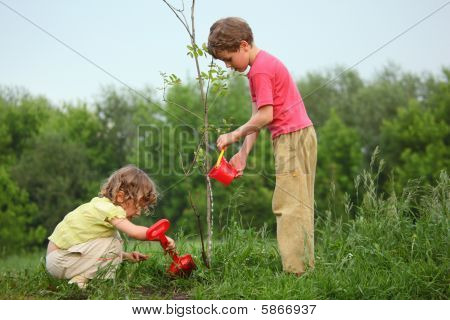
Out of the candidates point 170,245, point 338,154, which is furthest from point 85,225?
point 338,154

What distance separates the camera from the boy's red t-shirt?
371cm

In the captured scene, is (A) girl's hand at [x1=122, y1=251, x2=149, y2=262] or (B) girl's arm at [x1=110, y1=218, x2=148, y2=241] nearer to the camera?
(B) girl's arm at [x1=110, y1=218, x2=148, y2=241]

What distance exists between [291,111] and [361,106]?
1218 inches

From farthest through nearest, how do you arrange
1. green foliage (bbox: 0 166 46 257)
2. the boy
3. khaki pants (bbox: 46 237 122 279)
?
green foliage (bbox: 0 166 46 257), the boy, khaki pants (bbox: 46 237 122 279)

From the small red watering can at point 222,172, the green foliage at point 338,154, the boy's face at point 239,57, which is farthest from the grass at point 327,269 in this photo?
the green foliage at point 338,154

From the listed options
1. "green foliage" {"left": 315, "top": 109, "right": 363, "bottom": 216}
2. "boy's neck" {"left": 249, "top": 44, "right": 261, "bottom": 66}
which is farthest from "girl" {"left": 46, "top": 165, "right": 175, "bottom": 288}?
"green foliage" {"left": 315, "top": 109, "right": 363, "bottom": 216}

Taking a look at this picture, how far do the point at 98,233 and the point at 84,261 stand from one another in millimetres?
186

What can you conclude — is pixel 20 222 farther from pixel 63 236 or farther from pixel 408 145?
pixel 63 236

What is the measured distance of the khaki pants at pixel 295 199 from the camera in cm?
373

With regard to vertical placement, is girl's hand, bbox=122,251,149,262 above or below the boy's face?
below

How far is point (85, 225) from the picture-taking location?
12.0ft

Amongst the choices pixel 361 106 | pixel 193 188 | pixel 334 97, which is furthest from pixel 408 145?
pixel 193 188

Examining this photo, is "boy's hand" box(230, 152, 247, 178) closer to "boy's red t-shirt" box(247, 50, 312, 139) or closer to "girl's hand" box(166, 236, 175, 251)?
"boy's red t-shirt" box(247, 50, 312, 139)

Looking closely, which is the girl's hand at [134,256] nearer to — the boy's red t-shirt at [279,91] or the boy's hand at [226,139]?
the boy's hand at [226,139]
